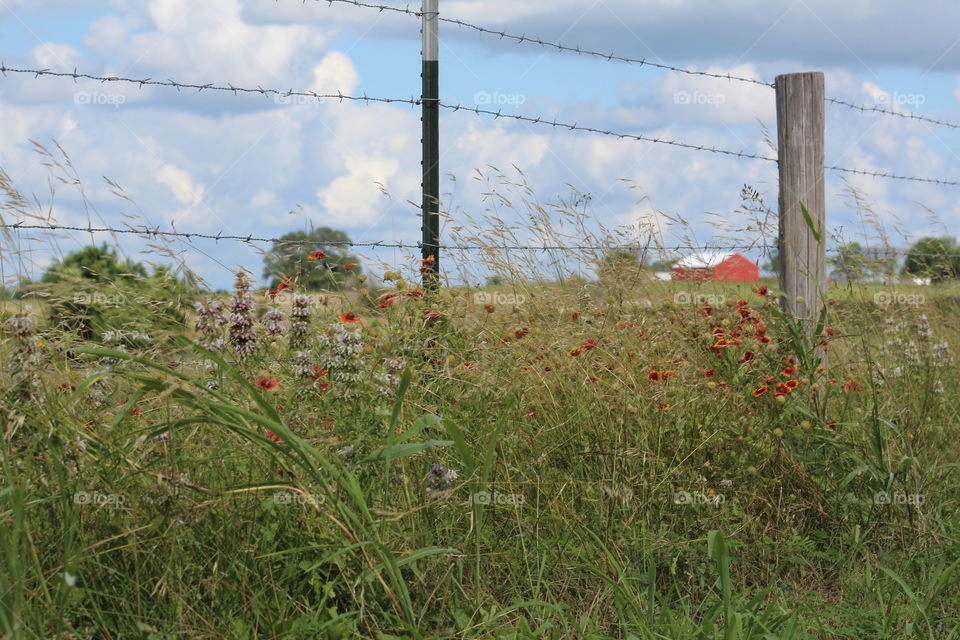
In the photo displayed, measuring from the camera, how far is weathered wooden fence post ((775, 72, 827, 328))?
190 inches

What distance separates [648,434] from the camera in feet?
9.82

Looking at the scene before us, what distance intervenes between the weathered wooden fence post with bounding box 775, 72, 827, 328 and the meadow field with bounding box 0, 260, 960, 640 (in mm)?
984

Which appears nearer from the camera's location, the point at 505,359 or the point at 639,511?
the point at 639,511

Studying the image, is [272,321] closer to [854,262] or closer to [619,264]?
[619,264]

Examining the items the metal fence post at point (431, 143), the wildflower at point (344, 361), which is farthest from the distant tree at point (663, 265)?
the wildflower at point (344, 361)

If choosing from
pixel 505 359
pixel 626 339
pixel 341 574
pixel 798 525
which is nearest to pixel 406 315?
pixel 505 359

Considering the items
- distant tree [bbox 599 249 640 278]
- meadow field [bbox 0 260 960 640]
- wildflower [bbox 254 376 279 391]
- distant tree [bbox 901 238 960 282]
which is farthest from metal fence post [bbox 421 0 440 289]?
distant tree [bbox 901 238 960 282]

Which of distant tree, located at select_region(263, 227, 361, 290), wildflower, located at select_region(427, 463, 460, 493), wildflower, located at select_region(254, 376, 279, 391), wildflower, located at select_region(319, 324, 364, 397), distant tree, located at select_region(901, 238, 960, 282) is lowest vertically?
wildflower, located at select_region(427, 463, 460, 493)

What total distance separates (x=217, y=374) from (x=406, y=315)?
98cm

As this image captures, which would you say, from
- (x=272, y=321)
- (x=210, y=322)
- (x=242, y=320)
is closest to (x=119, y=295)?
(x=210, y=322)

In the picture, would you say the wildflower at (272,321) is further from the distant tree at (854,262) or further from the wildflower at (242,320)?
the distant tree at (854,262)

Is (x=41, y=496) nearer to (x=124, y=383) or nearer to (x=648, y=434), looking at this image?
(x=124, y=383)

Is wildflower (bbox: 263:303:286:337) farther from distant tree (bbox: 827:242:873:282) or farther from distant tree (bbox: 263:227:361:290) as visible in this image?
distant tree (bbox: 827:242:873:282)

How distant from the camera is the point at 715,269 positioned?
406 centimetres
